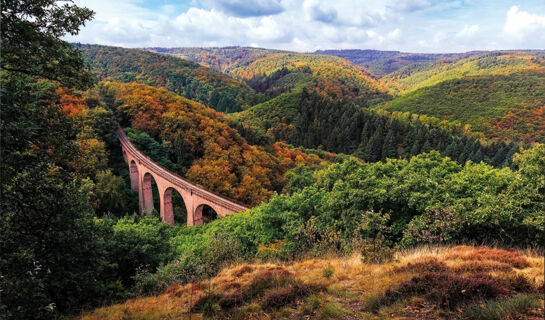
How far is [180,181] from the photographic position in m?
31.9

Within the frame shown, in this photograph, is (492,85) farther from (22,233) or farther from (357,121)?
(22,233)

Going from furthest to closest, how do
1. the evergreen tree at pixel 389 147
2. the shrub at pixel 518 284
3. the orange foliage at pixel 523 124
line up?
the orange foliage at pixel 523 124, the evergreen tree at pixel 389 147, the shrub at pixel 518 284

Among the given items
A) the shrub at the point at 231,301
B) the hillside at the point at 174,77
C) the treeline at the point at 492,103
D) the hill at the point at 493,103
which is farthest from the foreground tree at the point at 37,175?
the hill at the point at 493,103

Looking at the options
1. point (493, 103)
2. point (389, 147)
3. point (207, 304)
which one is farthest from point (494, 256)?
point (493, 103)

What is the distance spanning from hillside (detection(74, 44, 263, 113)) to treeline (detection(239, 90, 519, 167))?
21.3 metres

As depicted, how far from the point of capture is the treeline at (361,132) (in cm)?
8081

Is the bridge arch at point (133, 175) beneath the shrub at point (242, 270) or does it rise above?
beneath

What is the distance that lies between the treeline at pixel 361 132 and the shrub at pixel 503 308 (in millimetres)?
80478

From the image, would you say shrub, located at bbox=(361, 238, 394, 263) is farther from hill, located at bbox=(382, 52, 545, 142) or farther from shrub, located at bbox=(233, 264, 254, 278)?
hill, located at bbox=(382, 52, 545, 142)

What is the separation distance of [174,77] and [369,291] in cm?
15239

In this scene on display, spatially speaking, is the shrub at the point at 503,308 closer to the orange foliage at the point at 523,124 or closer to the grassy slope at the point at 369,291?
the grassy slope at the point at 369,291

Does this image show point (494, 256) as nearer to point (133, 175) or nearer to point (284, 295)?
point (284, 295)

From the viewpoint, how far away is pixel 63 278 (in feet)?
26.8

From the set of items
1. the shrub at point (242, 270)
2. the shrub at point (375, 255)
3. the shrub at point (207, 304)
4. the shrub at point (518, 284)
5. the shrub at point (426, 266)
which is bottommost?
the shrub at point (242, 270)
